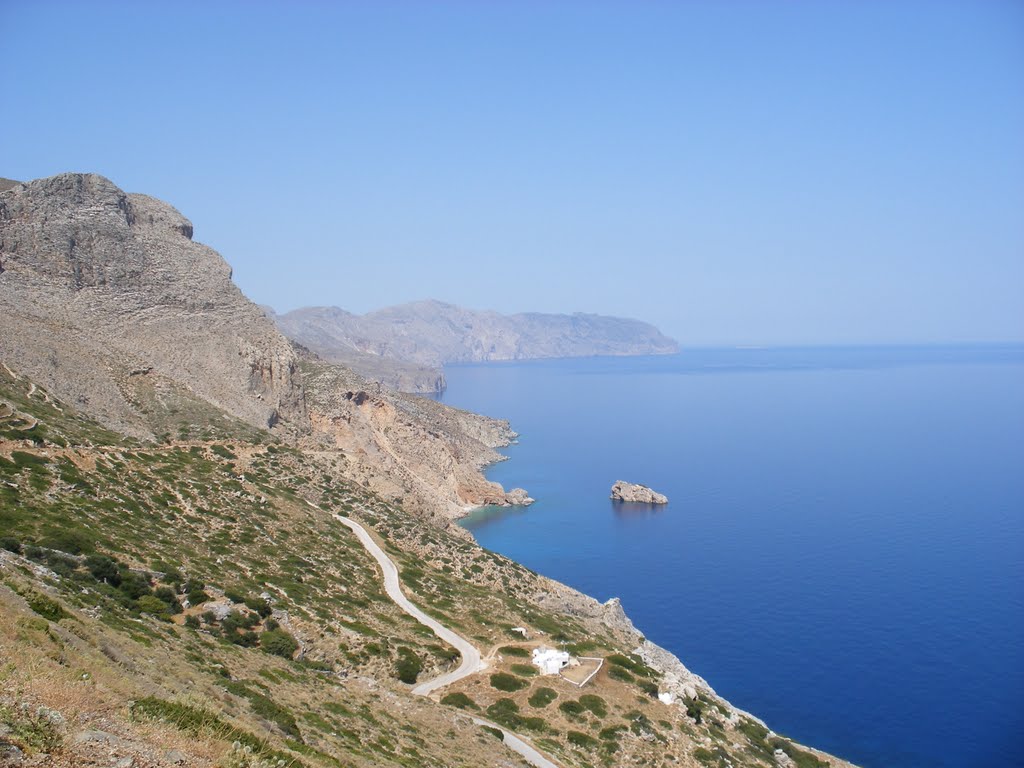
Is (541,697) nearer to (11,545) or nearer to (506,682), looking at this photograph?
(506,682)

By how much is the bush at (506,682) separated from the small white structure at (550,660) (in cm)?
→ 227

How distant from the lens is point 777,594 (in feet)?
265

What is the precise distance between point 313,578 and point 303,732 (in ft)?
68.1

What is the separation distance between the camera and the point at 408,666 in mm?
32719

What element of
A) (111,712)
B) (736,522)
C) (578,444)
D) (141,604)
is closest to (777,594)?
(736,522)

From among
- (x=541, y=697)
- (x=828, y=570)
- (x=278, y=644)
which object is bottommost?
(x=828, y=570)

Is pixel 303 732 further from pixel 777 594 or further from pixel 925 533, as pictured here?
pixel 925 533

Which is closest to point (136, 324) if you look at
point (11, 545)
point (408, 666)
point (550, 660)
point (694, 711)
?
point (11, 545)

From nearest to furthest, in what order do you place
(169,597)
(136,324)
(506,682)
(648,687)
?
(169,597)
(506,682)
(648,687)
(136,324)

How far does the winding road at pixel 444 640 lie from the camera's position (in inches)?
1106

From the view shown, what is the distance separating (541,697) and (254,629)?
13839 mm

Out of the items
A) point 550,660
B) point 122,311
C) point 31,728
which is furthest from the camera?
point 122,311

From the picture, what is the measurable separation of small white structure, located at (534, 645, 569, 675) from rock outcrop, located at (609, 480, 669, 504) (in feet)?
288

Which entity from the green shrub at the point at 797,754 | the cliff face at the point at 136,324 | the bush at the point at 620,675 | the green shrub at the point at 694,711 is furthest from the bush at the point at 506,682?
the cliff face at the point at 136,324
